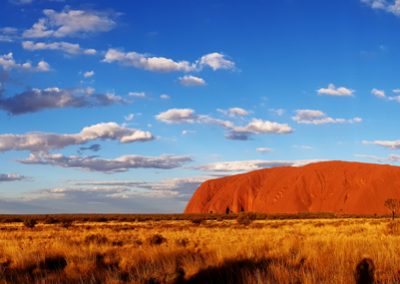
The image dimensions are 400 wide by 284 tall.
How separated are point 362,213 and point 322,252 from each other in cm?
10447

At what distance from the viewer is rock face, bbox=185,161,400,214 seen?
11275 centimetres

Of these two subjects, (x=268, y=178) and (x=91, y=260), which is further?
(x=268, y=178)

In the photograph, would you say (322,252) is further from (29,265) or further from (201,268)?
(29,265)

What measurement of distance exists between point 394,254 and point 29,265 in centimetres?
811

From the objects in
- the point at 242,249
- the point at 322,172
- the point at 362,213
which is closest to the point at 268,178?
the point at 322,172

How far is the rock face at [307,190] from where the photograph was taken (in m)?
113

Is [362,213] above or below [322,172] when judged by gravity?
below

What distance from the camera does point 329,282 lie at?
275 inches

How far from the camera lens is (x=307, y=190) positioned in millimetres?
123750

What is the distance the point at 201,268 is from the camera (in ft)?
29.0

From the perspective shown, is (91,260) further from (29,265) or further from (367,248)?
(367,248)

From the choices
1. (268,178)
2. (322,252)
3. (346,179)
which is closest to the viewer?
(322,252)

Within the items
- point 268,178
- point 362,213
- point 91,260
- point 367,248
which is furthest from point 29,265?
point 268,178

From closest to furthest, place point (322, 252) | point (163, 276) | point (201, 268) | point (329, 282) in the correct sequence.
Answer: point (329, 282)
point (163, 276)
point (201, 268)
point (322, 252)
